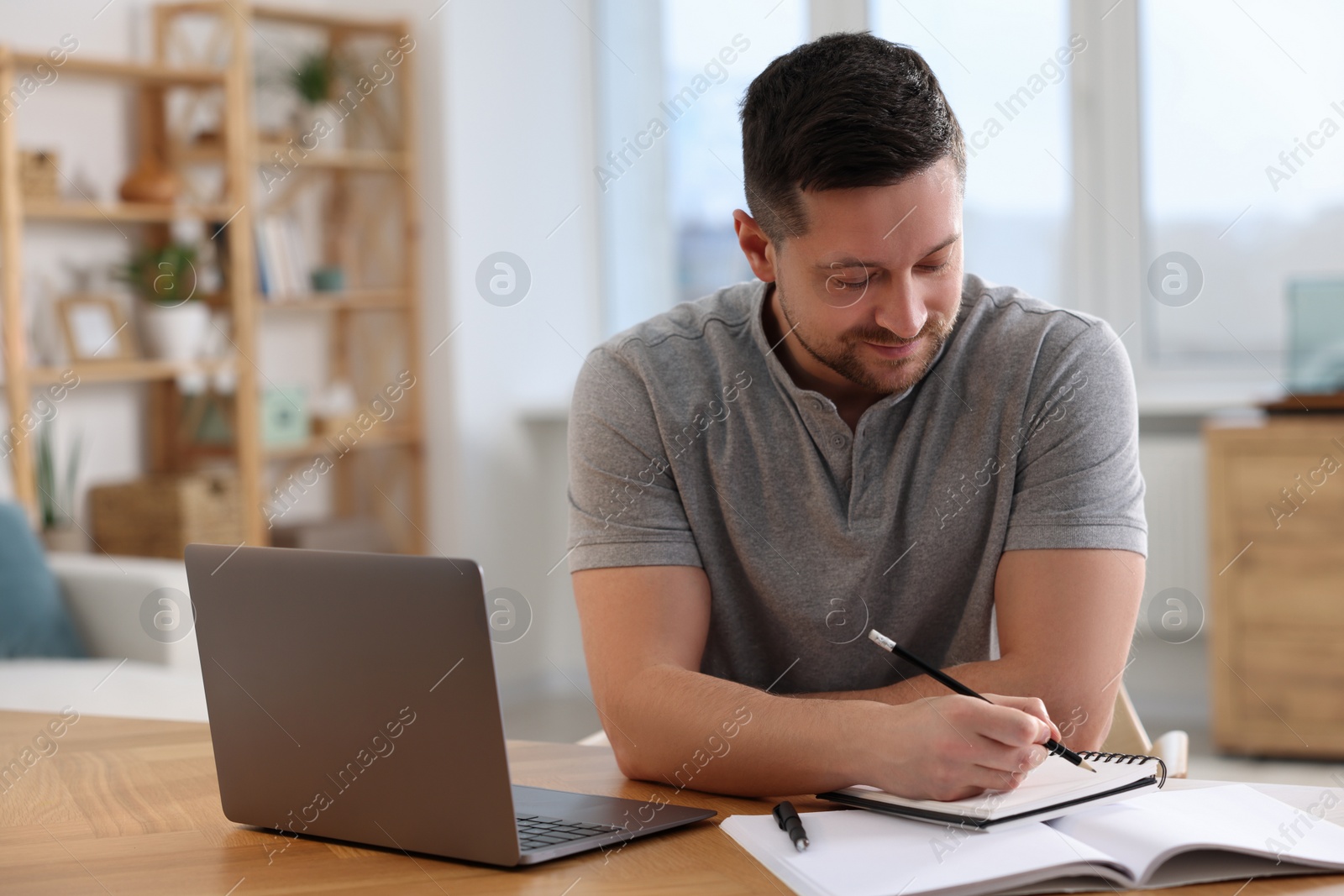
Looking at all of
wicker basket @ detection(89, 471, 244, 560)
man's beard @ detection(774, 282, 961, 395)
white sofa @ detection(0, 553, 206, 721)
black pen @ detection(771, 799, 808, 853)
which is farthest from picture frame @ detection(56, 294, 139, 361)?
black pen @ detection(771, 799, 808, 853)

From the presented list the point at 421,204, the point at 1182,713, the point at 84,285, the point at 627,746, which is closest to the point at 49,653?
the point at 84,285

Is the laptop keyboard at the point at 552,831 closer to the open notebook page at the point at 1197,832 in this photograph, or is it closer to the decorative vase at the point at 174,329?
the open notebook page at the point at 1197,832

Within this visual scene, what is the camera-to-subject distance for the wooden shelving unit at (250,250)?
3504 millimetres

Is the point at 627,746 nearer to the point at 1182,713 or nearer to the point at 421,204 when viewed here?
the point at 1182,713

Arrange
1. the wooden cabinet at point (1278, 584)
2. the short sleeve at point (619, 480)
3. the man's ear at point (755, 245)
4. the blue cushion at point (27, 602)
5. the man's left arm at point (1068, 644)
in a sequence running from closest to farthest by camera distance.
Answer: the man's left arm at point (1068, 644)
the short sleeve at point (619, 480)
the man's ear at point (755, 245)
the blue cushion at point (27, 602)
the wooden cabinet at point (1278, 584)

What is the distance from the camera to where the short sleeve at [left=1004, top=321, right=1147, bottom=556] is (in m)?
1.36

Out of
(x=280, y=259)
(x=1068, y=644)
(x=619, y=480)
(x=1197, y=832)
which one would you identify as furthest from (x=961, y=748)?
(x=280, y=259)

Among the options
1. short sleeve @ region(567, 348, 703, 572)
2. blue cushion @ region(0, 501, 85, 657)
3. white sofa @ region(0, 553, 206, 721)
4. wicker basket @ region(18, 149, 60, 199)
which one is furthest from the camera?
wicker basket @ region(18, 149, 60, 199)

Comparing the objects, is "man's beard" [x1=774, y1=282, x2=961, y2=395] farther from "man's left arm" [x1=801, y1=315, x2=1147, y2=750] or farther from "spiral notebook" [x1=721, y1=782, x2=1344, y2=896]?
"spiral notebook" [x1=721, y1=782, x2=1344, y2=896]

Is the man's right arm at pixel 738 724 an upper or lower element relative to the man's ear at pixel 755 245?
lower

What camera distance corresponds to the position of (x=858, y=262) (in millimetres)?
1360

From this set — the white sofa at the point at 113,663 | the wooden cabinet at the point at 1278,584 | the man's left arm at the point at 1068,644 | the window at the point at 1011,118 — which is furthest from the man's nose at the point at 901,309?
the window at the point at 1011,118

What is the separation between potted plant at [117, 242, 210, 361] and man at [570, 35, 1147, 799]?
8.33 feet

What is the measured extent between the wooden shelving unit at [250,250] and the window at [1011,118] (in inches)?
64.9
